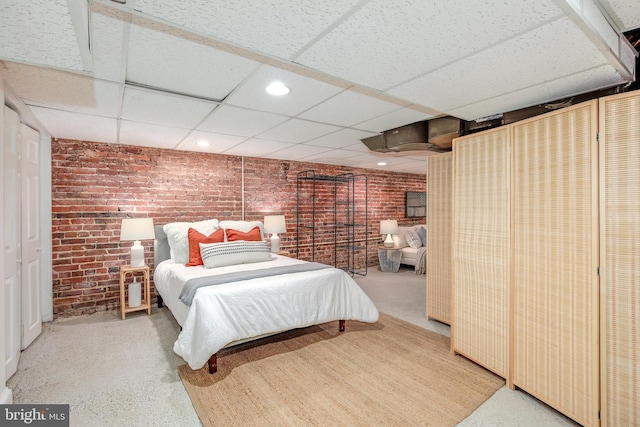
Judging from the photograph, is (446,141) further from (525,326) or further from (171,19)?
(171,19)

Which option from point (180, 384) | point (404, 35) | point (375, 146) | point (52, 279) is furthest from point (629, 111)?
point (52, 279)

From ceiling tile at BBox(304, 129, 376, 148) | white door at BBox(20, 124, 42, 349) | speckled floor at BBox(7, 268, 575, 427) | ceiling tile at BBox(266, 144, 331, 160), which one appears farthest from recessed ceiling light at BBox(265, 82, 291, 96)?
white door at BBox(20, 124, 42, 349)

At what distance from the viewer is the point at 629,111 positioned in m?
1.65

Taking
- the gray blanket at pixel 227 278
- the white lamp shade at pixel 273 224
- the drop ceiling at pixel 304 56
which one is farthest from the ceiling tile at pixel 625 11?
the white lamp shade at pixel 273 224

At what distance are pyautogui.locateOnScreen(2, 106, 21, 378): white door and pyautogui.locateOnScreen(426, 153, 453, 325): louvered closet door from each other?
153 inches

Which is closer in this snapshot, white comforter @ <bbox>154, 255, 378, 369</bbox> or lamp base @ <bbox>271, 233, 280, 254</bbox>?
white comforter @ <bbox>154, 255, 378, 369</bbox>

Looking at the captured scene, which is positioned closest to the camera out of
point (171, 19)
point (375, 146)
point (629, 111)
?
point (171, 19)

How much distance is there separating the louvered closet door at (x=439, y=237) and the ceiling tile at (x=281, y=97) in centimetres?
185

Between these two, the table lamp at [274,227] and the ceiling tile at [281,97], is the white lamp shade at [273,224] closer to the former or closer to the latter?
the table lamp at [274,227]

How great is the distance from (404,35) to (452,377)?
94.2 inches

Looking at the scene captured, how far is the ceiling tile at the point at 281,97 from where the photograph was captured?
6.48 ft

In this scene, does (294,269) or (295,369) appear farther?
(294,269)

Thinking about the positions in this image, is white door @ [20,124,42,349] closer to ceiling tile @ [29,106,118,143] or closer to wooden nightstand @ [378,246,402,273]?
ceiling tile @ [29,106,118,143]

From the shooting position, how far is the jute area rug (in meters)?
1.93
